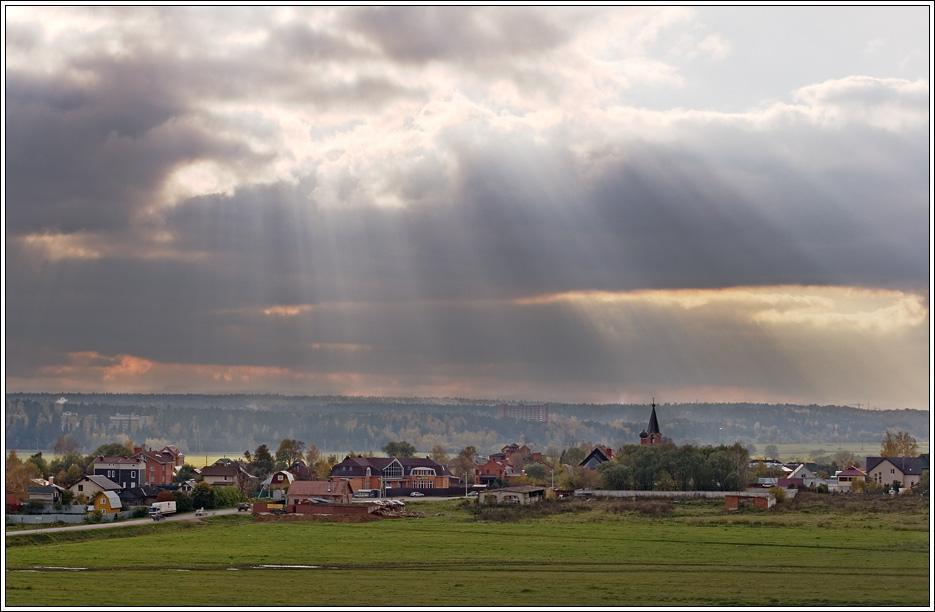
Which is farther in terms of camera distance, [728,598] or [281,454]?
[281,454]

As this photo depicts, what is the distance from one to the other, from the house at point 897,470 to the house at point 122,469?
6527 centimetres

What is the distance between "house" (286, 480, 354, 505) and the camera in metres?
86.4

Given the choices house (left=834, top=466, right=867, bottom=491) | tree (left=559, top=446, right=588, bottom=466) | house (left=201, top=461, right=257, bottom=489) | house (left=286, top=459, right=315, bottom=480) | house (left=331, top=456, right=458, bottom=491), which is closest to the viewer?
house (left=834, top=466, right=867, bottom=491)

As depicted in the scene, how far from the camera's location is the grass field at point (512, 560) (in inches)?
1543

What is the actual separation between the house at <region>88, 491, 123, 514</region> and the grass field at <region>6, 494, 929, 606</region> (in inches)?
396

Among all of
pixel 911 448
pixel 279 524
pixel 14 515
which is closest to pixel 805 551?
pixel 279 524

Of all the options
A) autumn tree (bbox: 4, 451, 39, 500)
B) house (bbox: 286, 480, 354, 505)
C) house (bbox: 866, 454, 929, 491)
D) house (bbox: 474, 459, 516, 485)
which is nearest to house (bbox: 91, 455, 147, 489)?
autumn tree (bbox: 4, 451, 39, 500)

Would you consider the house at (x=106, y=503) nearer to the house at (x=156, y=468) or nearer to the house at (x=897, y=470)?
the house at (x=156, y=468)

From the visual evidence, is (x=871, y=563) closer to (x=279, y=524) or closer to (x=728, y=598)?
(x=728, y=598)

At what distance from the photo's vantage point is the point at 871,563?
45781 millimetres

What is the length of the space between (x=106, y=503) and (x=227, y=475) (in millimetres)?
35334

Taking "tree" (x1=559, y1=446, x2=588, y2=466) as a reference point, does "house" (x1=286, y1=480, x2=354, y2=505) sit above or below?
below

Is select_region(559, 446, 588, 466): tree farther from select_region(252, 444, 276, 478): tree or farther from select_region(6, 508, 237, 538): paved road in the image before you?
select_region(6, 508, 237, 538): paved road

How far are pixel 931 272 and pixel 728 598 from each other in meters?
12.5
